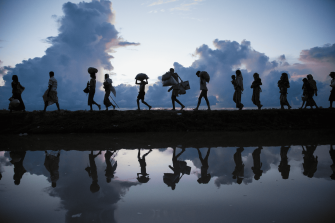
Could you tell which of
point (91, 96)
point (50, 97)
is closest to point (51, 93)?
point (50, 97)

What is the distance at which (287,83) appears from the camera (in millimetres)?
14719

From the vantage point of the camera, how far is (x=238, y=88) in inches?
556

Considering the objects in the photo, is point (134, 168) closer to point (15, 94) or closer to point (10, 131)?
point (10, 131)

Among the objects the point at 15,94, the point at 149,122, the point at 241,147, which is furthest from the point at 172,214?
the point at 15,94

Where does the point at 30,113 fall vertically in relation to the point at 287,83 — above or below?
below

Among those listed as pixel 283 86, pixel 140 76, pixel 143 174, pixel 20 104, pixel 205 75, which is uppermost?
pixel 140 76

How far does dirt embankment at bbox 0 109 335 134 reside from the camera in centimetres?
1132

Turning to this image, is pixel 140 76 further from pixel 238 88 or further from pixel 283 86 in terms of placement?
pixel 283 86

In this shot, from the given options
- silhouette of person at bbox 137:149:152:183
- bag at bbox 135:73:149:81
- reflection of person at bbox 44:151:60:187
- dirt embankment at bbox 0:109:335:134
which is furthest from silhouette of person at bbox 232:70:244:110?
reflection of person at bbox 44:151:60:187

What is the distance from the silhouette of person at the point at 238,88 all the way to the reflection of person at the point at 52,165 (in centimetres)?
1102

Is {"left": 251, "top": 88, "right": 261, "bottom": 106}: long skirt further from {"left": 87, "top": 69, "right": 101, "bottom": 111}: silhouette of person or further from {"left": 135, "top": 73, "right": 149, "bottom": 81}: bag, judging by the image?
{"left": 87, "top": 69, "right": 101, "bottom": 111}: silhouette of person

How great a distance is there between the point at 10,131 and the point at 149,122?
7.00 m

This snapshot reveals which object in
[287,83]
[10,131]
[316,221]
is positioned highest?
[287,83]

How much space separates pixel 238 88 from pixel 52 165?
11.7 m
